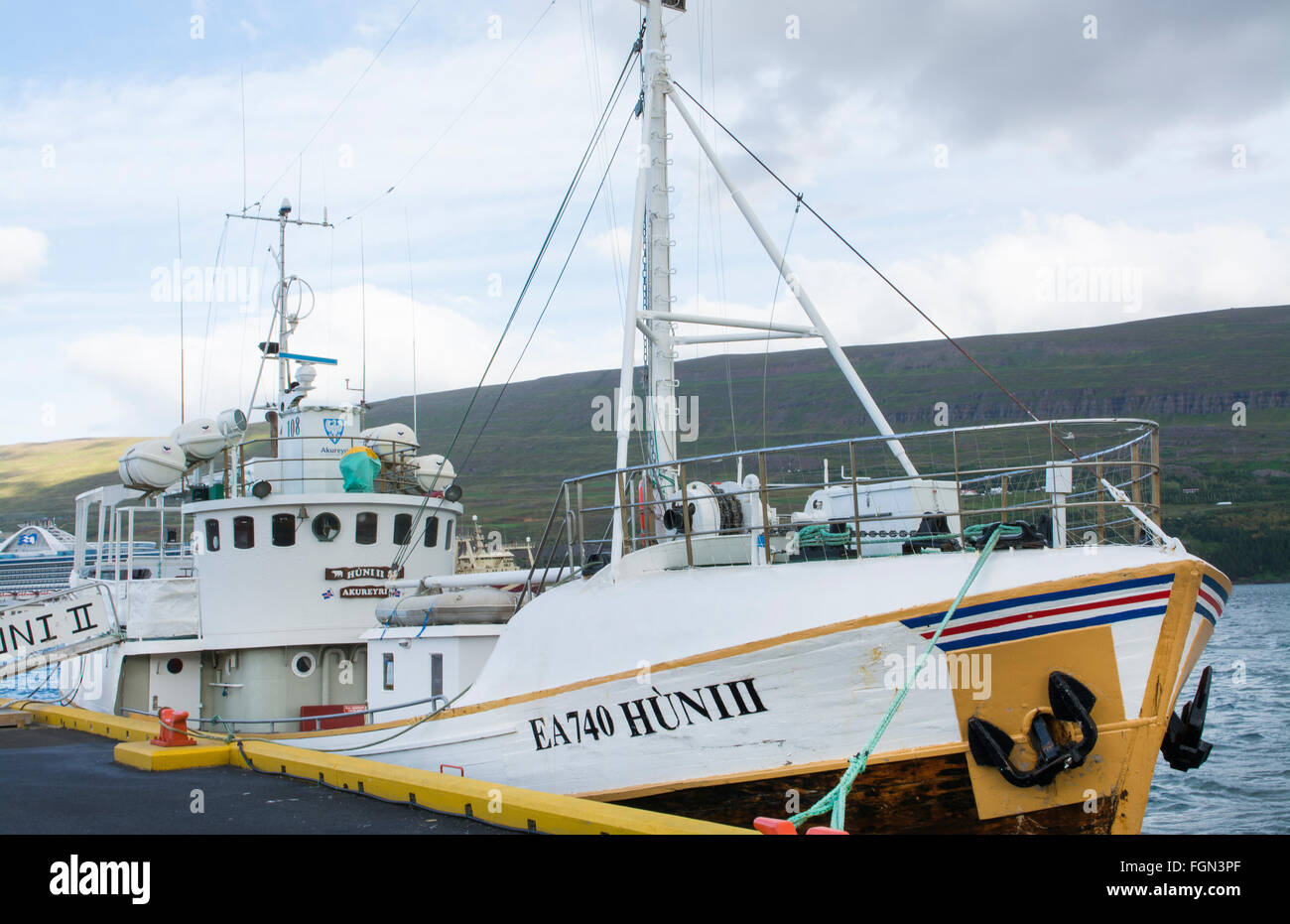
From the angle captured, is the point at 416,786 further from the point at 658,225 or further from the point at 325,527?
the point at 325,527

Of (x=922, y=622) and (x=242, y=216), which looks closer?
(x=922, y=622)

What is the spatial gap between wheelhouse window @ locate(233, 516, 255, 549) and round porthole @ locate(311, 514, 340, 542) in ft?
3.06

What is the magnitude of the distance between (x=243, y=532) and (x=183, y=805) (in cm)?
630

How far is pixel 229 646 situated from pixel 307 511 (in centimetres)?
216

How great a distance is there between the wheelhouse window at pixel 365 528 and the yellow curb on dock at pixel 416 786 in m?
3.56

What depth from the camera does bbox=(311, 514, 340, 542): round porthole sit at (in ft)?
49.5

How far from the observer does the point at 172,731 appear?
1231cm

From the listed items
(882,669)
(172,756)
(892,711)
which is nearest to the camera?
(892,711)

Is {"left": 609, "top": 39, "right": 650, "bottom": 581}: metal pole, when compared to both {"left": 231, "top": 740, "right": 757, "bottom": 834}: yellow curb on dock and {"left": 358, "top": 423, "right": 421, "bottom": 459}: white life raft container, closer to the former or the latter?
{"left": 231, "top": 740, "right": 757, "bottom": 834}: yellow curb on dock

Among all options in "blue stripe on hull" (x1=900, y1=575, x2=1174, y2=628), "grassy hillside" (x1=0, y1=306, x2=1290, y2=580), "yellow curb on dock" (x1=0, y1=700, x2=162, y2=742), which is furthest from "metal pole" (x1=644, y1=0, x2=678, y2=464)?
"grassy hillside" (x1=0, y1=306, x2=1290, y2=580)

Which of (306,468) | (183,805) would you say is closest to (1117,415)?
(306,468)
